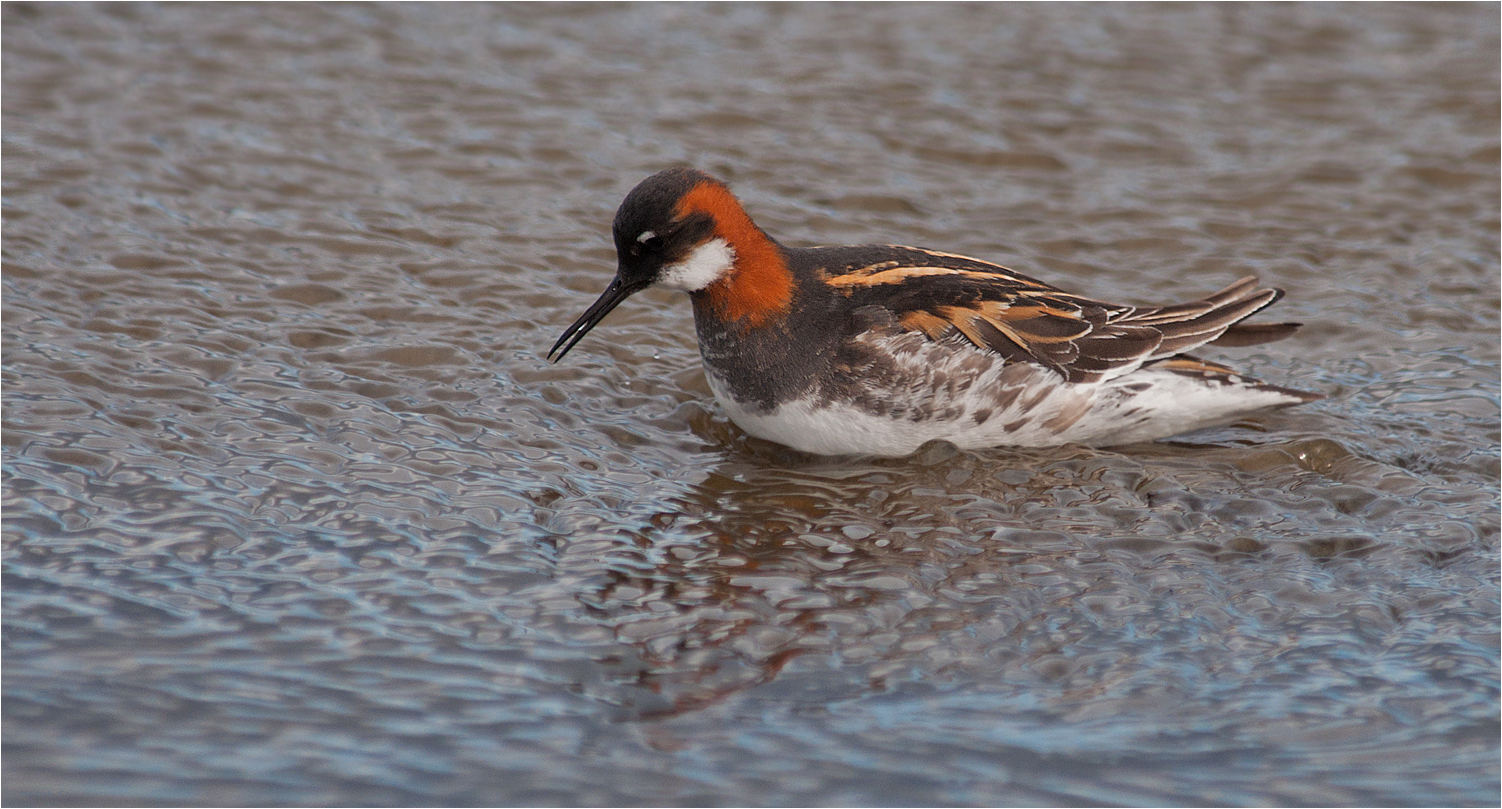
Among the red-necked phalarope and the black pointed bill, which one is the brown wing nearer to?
the red-necked phalarope

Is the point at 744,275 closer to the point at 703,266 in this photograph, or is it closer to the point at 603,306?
the point at 703,266

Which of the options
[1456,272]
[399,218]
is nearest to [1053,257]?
[1456,272]

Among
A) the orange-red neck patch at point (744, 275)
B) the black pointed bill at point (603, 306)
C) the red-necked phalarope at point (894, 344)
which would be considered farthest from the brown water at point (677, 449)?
the orange-red neck patch at point (744, 275)

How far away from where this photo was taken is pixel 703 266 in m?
6.62

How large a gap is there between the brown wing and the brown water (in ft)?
1.62

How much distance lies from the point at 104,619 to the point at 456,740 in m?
1.38

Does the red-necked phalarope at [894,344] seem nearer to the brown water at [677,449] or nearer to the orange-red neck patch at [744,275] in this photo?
the orange-red neck patch at [744,275]

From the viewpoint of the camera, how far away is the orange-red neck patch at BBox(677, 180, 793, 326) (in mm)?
6609

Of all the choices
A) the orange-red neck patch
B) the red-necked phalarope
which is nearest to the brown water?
the red-necked phalarope

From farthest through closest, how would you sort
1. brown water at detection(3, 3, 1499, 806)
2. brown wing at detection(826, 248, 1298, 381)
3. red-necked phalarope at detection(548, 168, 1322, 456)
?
brown wing at detection(826, 248, 1298, 381)
red-necked phalarope at detection(548, 168, 1322, 456)
brown water at detection(3, 3, 1499, 806)

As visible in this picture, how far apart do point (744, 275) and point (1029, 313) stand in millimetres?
1349

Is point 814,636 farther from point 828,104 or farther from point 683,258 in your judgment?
point 828,104

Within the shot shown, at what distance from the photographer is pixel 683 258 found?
6.60m

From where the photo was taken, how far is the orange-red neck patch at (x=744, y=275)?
21.7 ft
